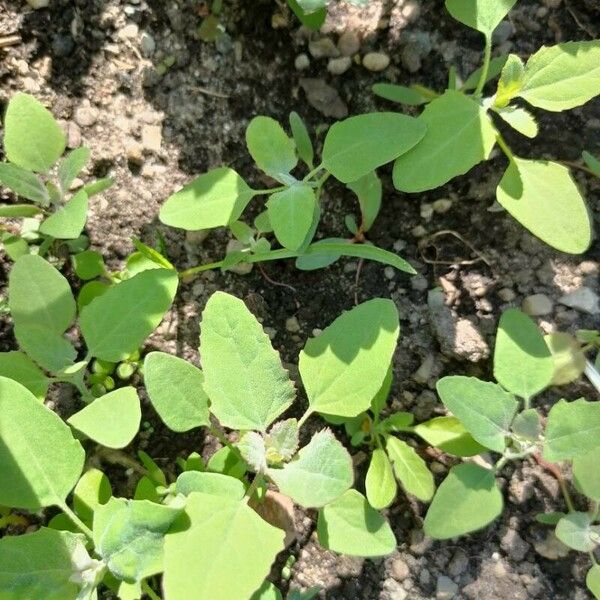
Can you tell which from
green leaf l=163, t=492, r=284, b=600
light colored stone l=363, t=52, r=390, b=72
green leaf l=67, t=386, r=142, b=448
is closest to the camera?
green leaf l=163, t=492, r=284, b=600

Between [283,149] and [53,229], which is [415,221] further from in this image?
[53,229]

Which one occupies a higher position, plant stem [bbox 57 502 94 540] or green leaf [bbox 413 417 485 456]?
plant stem [bbox 57 502 94 540]

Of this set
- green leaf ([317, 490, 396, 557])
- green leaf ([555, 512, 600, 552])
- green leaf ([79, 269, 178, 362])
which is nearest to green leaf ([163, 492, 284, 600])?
green leaf ([317, 490, 396, 557])

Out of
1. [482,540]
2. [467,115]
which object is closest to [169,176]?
[467,115]

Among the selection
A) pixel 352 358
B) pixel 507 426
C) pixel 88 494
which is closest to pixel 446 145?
pixel 352 358

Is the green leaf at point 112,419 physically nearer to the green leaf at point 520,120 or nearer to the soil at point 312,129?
the soil at point 312,129

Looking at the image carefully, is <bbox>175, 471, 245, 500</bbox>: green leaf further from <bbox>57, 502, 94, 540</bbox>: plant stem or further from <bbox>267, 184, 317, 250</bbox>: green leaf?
<bbox>267, 184, 317, 250</bbox>: green leaf
